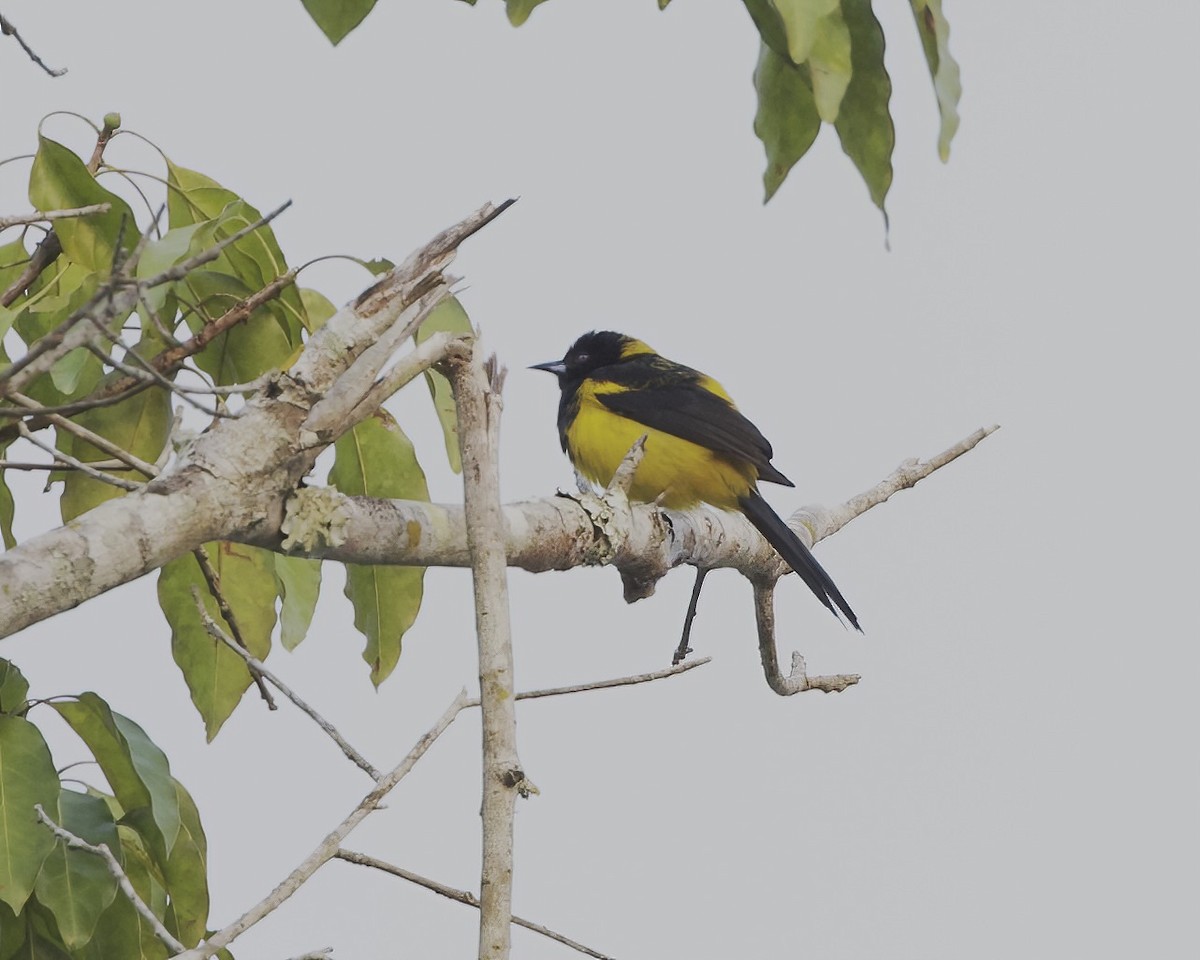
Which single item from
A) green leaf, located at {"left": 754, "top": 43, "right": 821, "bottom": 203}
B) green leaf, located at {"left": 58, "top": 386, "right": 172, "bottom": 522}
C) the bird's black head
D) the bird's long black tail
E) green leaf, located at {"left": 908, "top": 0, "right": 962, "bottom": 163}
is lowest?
green leaf, located at {"left": 58, "top": 386, "right": 172, "bottom": 522}

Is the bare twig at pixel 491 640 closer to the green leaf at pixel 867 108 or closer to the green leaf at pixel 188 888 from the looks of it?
the green leaf at pixel 867 108

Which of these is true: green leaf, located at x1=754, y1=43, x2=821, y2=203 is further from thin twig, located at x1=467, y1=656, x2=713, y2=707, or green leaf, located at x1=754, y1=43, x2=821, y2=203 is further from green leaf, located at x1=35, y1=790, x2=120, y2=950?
green leaf, located at x1=35, y1=790, x2=120, y2=950

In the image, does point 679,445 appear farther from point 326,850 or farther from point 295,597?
point 326,850

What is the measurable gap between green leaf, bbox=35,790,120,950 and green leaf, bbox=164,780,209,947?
0.20 m

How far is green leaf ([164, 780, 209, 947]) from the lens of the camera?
299 centimetres

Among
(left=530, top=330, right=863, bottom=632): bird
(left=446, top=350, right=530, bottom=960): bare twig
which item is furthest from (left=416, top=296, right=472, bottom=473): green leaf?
(left=530, top=330, right=863, bottom=632): bird

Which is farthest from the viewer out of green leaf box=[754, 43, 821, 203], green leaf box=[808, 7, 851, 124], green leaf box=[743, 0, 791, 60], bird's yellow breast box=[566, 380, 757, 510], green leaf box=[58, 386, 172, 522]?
bird's yellow breast box=[566, 380, 757, 510]

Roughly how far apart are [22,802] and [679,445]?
2.70 metres

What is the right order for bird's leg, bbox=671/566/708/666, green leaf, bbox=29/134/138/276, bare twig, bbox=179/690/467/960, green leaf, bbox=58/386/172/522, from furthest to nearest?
bird's leg, bbox=671/566/708/666
green leaf, bbox=58/386/172/522
green leaf, bbox=29/134/138/276
bare twig, bbox=179/690/467/960

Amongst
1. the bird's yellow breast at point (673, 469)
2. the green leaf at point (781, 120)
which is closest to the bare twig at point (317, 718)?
the green leaf at point (781, 120)

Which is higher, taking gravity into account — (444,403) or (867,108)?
(867,108)

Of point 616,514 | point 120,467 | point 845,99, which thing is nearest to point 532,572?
point 616,514

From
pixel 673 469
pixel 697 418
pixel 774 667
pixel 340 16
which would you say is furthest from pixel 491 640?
pixel 697 418

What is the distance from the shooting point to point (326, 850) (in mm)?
1967
